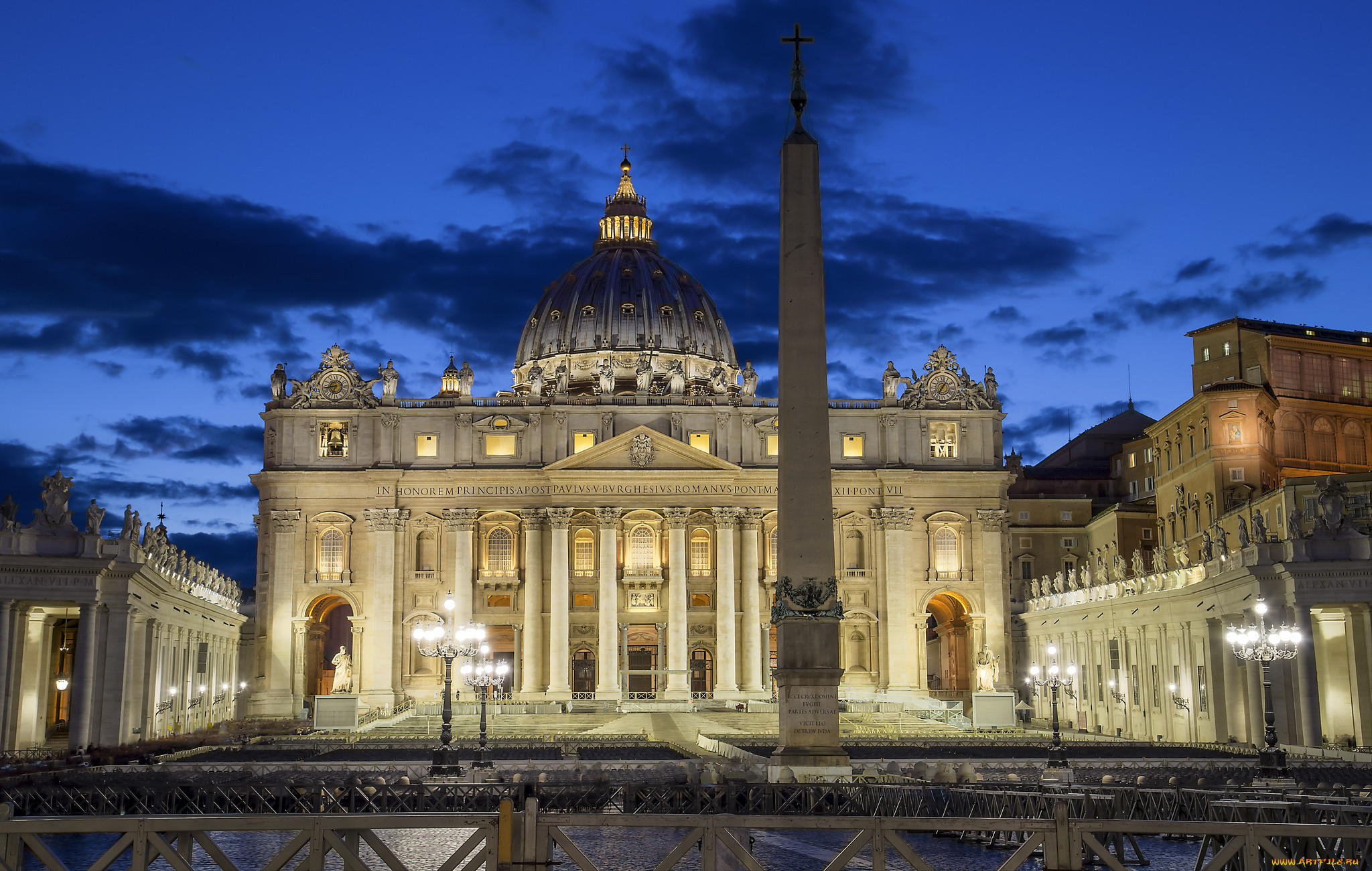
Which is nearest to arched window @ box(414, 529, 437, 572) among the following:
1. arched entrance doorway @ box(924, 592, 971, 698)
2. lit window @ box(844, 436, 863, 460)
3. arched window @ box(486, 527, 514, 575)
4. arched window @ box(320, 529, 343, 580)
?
arched window @ box(486, 527, 514, 575)

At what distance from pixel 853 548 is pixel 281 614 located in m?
32.9

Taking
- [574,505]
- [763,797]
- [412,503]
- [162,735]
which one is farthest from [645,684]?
[763,797]

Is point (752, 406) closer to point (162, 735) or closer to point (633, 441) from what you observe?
point (633, 441)

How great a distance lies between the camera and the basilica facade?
281 feet

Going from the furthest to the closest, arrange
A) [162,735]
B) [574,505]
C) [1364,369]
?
[574,505], [1364,369], [162,735]

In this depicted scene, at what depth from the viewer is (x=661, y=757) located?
40.8 meters

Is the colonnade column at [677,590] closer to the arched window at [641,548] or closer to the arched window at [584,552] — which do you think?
the arched window at [641,548]

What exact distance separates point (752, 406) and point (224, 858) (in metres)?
76.1

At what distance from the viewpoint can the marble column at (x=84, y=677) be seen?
44.8 metres

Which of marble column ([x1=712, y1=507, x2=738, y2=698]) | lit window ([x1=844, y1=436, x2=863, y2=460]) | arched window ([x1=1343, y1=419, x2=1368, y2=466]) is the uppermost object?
lit window ([x1=844, y1=436, x2=863, y2=460])

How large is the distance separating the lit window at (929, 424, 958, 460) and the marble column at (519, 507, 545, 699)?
23.3 m

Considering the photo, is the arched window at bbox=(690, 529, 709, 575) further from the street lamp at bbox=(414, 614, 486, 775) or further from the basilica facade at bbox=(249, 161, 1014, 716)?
the street lamp at bbox=(414, 614, 486, 775)

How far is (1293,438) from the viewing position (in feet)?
251

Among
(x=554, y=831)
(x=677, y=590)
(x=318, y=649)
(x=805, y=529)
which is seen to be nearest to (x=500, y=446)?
(x=677, y=590)
